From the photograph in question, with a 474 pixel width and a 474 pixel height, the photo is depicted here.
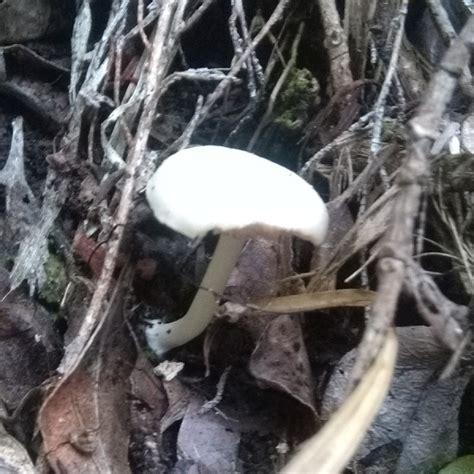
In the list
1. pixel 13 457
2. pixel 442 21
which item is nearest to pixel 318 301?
pixel 13 457

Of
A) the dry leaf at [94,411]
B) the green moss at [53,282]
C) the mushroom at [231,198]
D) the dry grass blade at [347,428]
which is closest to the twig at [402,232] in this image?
the dry grass blade at [347,428]

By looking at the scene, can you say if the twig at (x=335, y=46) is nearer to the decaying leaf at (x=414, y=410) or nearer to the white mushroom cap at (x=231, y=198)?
the white mushroom cap at (x=231, y=198)

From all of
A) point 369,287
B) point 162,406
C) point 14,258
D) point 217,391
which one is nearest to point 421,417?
point 369,287

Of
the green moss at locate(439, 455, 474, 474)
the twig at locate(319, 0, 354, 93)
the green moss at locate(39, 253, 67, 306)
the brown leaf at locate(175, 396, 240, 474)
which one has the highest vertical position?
the twig at locate(319, 0, 354, 93)

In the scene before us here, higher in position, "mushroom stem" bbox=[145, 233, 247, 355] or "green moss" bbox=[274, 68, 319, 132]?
"green moss" bbox=[274, 68, 319, 132]

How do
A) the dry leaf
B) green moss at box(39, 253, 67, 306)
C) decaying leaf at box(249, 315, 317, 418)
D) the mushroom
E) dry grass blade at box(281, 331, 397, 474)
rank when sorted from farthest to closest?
green moss at box(39, 253, 67, 306) → decaying leaf at box(249, 315, 317, 418) → the dry leaf → the mushroom → dry grass blade at box(281, 331, 397, 474)

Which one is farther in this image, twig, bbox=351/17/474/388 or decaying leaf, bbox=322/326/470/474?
decaying leaf, bbox=322/326/470/474

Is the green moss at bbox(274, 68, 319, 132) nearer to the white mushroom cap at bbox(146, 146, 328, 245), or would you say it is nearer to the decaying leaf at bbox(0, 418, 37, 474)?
the white mushroom cap at bbox(146, 146, 328, 245)

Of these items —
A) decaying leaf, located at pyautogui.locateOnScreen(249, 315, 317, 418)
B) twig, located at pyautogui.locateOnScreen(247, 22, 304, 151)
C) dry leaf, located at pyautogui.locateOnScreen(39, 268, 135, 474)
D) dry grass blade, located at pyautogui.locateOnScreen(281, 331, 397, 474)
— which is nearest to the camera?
dry grass blade, located at pyautogui.locateOnScreen(281, 331, 397, 474)

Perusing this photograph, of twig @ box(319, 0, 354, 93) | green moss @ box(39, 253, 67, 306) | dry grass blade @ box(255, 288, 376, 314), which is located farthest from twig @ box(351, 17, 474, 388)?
green moss @ box(39, 253, 67, 306)
